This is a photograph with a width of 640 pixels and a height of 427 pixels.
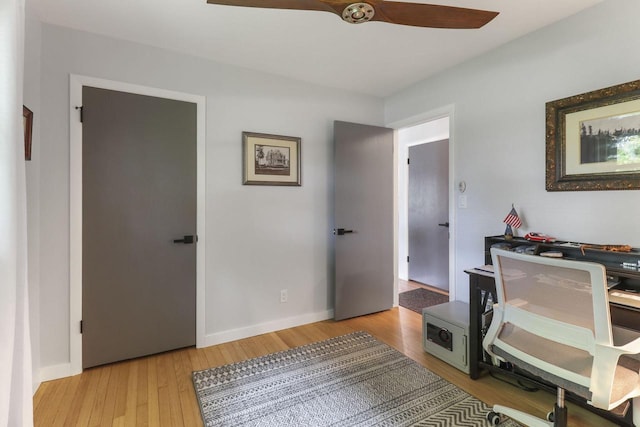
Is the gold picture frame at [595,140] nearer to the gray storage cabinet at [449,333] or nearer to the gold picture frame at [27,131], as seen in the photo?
the gray storage cabinet at [449,333]

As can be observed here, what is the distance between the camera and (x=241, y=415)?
1.70 metres

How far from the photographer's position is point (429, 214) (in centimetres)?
423

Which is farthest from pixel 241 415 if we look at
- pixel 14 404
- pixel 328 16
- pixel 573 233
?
pixel 328 16

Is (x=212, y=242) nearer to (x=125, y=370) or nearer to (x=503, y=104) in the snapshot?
(x=125, y=370)

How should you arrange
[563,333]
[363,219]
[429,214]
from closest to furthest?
[563,333]
[363,219]
[429,214]

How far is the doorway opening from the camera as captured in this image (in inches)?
156

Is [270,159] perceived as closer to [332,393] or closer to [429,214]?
[332,393]

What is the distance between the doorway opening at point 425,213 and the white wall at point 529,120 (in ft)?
4.00

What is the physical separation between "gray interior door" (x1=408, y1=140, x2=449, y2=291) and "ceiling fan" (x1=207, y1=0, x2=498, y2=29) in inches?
107

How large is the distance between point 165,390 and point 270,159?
1.92 metres

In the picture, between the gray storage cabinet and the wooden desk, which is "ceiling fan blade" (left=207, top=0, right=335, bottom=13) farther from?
the gray storage cabinet

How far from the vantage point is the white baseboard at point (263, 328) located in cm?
255

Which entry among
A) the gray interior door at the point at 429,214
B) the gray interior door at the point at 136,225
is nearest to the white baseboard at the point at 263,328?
the gray interior door at the point at 136,225

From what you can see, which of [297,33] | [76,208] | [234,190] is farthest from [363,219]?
[76,208]
